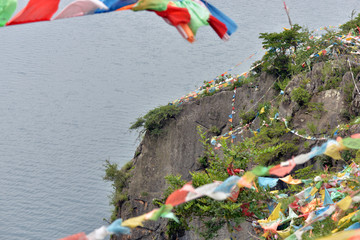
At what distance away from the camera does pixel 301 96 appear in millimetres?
9906

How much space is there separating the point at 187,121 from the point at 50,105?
249 inches

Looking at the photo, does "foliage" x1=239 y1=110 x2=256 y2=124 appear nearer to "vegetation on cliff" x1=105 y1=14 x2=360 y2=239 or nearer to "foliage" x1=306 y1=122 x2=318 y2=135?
"vegetation on cliff" x1=105 y1=14 x2=360 y2=239

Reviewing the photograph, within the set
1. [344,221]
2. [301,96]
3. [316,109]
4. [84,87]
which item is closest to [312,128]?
[316,109]

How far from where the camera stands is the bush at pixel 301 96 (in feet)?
32.4

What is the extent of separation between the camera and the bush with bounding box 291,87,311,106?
9883 millimetres

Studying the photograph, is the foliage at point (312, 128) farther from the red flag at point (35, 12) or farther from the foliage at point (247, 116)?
the red flag at point (35, 12)

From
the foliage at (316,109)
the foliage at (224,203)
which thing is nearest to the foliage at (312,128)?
the foliage at (316,109)

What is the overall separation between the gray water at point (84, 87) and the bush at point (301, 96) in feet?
24.3

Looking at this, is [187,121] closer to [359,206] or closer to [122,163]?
[122,163]

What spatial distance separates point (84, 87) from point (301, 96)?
416 inches

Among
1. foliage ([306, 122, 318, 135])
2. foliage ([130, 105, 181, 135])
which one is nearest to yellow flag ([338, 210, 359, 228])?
foliage ([306, 122, 318, 135])

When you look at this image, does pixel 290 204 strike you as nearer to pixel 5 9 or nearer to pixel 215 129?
pixel 5 9

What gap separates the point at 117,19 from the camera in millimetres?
21516

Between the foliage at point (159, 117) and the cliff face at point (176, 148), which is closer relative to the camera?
the cliff face at point (176, 148)
